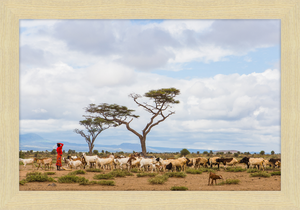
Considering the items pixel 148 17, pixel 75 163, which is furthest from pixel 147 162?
pixel 148 17

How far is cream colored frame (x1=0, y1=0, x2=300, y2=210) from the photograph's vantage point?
7.37m

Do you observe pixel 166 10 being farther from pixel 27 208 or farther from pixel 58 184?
pixel 58 184

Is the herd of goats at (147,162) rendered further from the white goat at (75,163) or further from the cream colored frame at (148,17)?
the cream colored frame at (148,17)

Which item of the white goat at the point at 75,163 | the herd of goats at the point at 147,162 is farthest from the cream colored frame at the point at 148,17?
the white goat at the point at 75,163

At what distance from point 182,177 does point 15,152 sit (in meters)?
9.45

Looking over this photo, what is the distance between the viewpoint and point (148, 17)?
8.01 meters

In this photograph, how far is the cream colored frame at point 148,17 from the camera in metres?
7.37

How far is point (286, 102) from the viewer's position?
759 cm

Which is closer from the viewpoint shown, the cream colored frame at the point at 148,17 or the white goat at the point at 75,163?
the cream colored frame at the point at 148,17

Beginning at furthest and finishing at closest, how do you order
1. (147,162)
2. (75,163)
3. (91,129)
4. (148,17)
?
(91,129) → (75,163) → (147,162) → (148,17)

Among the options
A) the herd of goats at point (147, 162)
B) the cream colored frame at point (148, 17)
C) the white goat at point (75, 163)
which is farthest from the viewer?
the white goat at point (75, 163)

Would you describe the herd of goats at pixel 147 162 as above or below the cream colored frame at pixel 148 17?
below

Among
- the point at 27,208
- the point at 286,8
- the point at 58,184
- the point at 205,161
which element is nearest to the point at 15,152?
the point at 27,208

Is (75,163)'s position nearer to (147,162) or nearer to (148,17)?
(147,162)
